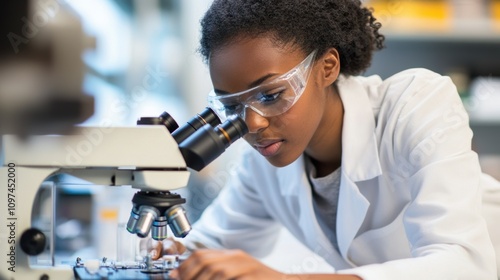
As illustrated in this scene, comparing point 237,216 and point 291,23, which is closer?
point 291,23

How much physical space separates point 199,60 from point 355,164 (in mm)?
1559

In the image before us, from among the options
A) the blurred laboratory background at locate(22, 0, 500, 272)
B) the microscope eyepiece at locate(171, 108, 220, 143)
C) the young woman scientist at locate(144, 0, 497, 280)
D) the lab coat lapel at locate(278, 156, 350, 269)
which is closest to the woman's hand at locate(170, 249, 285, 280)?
the young woman scientist at locate(144, 0, 497, 280)

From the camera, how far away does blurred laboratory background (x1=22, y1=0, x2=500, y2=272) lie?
3.01 m

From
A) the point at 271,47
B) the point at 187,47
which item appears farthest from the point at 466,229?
the point at 187,47

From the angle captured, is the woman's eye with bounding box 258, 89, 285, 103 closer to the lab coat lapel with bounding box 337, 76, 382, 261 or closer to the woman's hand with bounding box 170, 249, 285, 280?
the lab coat lapel with bounding box 337, 76, 382, 261

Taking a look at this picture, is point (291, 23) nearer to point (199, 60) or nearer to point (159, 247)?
point (159, 247)

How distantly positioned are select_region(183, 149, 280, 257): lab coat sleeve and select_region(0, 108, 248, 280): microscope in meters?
0.82

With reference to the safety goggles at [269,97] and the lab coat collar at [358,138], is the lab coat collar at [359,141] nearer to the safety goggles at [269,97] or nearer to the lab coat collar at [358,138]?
the lab coat collar at [358,138]

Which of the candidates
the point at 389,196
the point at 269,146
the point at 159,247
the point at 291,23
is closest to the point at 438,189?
the point at 389,196

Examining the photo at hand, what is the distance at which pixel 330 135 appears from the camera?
1718 millimetres

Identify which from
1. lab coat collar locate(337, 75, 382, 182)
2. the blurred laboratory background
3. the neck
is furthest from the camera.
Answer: the blurred laboratory background

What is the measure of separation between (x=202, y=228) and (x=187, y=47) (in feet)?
4.93

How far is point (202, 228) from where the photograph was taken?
6.43 ft

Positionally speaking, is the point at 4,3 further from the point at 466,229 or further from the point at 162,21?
the point at 162,21
